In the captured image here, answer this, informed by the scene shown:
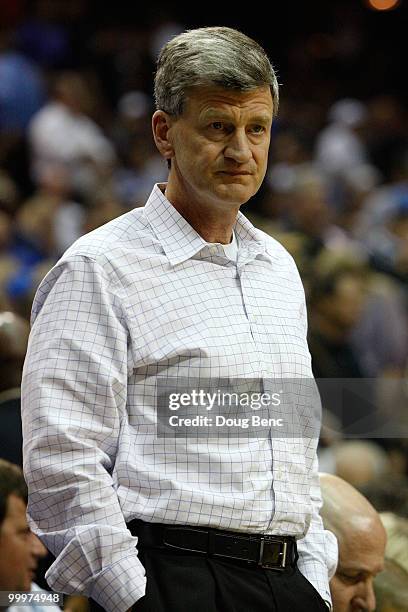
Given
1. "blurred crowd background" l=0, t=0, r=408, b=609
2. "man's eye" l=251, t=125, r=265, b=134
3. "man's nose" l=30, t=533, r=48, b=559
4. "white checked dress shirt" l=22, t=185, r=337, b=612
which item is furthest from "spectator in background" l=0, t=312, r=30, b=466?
"man's eye" l=251, t=125, r=265, b=134

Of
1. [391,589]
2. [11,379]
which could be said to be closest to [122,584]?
[391,589]

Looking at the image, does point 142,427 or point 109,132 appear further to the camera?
point 109,132

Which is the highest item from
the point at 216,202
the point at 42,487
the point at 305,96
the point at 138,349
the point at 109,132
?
the point at 305,96

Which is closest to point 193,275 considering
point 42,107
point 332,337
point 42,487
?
point 42,487

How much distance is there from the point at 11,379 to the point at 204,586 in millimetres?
1391

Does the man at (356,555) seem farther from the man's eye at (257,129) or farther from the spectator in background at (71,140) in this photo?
the spectator in background at (71,140)

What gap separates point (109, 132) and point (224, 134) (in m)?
6.22

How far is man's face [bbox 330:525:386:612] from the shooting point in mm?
2578

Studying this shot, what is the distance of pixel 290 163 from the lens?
8555mm

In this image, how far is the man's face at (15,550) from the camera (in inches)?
95.6

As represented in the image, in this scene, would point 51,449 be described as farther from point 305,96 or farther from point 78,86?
point 305,96

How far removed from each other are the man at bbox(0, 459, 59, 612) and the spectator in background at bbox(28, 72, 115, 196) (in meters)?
4.62

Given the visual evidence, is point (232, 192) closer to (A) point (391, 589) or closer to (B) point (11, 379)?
(A) point (391, 589)

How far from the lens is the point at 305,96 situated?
997 centimetres
